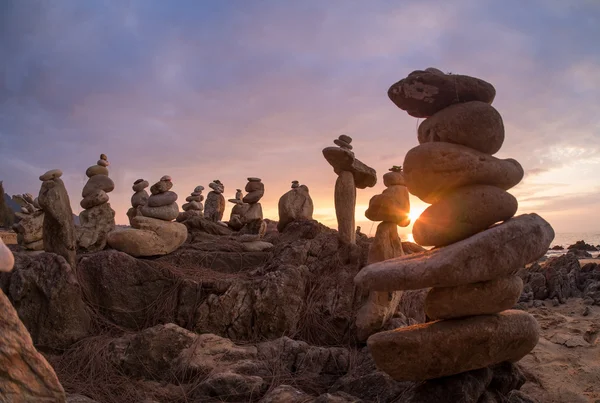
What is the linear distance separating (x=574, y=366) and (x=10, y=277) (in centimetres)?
872

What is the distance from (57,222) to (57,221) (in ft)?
0.08

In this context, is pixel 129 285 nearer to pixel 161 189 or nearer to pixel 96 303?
pixel 96 303

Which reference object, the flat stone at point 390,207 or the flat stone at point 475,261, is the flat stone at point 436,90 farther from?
the flat stone at point 390,207

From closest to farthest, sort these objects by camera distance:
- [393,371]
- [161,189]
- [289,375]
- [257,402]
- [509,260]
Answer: [509,260]
[393,371]
[257,402]
[289,375]
[161,189]

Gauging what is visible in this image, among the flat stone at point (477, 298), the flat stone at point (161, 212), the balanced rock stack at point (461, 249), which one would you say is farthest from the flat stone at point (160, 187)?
the flat stone at point (477, 298)

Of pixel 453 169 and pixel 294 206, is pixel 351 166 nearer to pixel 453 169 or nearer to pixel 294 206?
pixel 294 206

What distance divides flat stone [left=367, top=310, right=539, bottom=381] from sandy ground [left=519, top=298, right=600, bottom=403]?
1876 millimetres

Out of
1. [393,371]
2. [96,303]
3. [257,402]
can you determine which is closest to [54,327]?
[96,303]

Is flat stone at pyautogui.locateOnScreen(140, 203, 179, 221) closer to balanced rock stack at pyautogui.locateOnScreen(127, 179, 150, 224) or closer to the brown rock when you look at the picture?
the brown rock

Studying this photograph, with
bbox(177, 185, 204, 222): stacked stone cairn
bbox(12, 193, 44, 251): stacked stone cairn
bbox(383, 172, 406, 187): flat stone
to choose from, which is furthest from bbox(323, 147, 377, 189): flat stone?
bbox(177, 185, 204, 222): stacked stone cairn

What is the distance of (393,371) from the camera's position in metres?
4.25

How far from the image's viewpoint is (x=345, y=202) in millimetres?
10109

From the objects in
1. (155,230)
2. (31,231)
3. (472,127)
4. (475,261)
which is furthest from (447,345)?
(31,231)

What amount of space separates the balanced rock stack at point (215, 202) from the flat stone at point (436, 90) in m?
15.6
